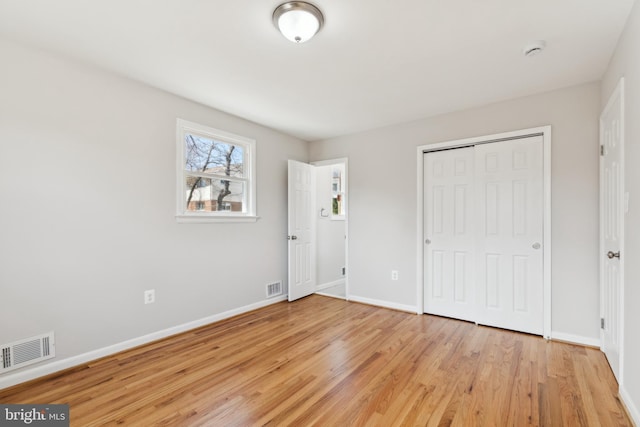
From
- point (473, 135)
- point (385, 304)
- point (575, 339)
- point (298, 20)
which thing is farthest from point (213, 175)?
point (575, 339)

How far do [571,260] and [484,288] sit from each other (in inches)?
33.2

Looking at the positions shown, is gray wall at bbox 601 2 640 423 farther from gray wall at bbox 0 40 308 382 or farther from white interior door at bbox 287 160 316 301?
gray wall at bbox 0 40 308 382

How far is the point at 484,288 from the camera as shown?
3445mm

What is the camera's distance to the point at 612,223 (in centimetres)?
239

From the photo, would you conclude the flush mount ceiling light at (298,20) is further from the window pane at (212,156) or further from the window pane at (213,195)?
the window pane at (213,195)

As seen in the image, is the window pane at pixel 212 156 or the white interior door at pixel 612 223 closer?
the white interior door at pixel 612 223

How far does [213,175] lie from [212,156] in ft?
0.75

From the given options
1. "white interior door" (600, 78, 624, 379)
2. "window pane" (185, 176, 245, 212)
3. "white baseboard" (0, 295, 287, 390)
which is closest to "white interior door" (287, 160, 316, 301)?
"window pane" (185, 176, 245, 212)

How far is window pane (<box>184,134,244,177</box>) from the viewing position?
3.39m

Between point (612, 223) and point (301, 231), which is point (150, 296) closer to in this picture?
point (301, 231)

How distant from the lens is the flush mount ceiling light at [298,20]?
1844 millimetres

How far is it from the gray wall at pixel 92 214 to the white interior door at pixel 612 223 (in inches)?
140

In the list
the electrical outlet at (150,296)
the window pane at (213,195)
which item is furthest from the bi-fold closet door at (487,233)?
the electrical outlet at (150,296)

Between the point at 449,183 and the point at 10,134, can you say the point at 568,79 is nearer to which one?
the point at 449,183
